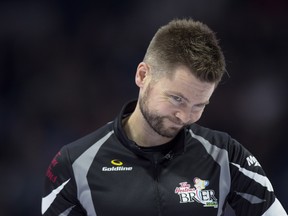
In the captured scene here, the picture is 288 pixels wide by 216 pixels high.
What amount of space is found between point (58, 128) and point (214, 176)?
8.03 ft

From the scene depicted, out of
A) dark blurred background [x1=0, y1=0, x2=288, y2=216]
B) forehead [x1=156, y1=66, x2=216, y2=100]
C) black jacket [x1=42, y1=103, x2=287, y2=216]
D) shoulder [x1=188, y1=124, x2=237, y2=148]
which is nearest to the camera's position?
forehead [x1=156, y1=66, x2=216, y2=100]

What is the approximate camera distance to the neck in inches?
84.9

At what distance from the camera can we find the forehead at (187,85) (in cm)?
194

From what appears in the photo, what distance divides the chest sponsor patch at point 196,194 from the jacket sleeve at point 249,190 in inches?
4.2

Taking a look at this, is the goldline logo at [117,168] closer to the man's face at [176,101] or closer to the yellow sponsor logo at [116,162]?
the yellow sponsor logo at [116,162]

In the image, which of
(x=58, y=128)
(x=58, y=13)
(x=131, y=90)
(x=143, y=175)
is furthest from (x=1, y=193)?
(x=143, y=175)

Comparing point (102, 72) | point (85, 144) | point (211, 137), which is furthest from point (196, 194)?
point (102, 72)

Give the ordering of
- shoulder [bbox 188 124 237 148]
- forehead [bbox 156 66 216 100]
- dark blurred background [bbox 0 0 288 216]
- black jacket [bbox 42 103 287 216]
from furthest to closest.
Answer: dark blurred background [bbox 0 0 288 216], shoulder [bbox 188 124 237 148], black jacket [bbox 42 103 287 216], forehead [bbox 156 66 216 100]

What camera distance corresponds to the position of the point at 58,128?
4332 mm

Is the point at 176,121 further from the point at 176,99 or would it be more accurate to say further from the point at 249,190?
the point at 249,190

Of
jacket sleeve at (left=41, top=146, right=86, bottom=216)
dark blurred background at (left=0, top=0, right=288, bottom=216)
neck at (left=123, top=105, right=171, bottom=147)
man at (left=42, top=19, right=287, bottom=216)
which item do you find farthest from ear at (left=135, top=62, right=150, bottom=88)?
dark blurred background at (left=0, top=0, right=288, bottom=216)

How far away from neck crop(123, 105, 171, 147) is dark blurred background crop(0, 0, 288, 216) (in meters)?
2.10

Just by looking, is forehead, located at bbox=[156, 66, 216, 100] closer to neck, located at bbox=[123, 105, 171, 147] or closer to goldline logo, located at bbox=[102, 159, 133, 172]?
neck, located at bbox=[123, 105, 171, 147]

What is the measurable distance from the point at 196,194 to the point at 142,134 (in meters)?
0.35
